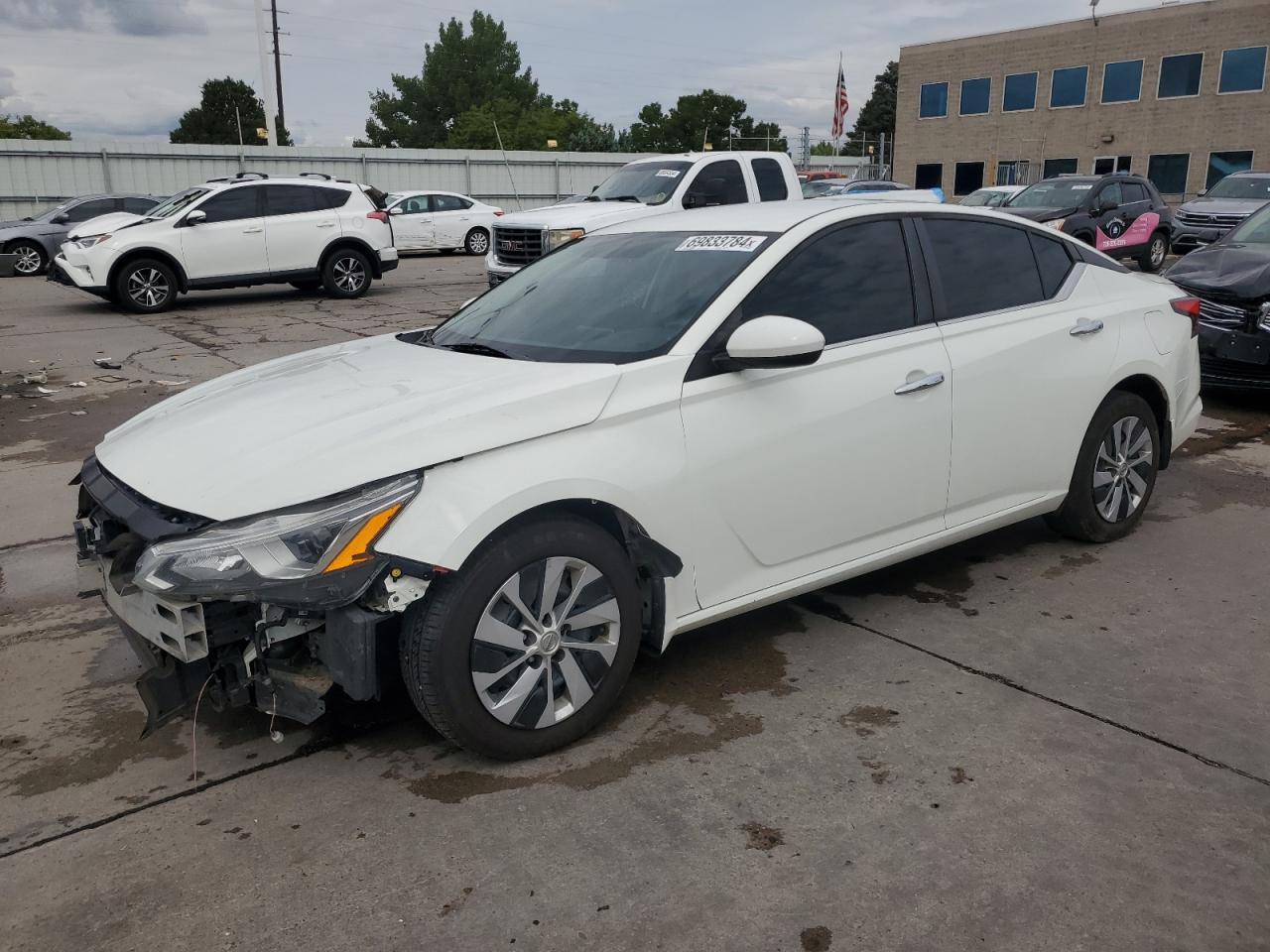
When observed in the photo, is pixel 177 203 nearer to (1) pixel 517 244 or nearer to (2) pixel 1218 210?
(1) pixel 517 244

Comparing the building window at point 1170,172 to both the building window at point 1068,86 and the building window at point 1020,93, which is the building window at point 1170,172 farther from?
the building window at point 1020,93

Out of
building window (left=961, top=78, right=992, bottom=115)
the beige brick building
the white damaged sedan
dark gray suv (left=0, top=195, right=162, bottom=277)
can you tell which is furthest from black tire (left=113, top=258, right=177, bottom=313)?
building window (left=961, top=78, right=992, bottom=115)

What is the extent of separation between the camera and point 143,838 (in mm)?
2934

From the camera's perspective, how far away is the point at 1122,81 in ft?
147

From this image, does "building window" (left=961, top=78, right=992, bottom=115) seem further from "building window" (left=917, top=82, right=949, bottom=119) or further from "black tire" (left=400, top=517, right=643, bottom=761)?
"black tire" (left=400, top=517, right=643, bottom=761)

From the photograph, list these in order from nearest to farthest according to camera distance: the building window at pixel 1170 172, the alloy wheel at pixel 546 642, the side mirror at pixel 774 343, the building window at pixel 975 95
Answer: the alloy wheel at pixel 546 642 → the side mirror at pixel 774 343 → the building window at pixel 1170 172 → the building window at pixel 975 95

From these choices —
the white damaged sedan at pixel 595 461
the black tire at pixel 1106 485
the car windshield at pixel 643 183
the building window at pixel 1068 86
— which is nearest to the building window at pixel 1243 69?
the building window at pixel 1068 86

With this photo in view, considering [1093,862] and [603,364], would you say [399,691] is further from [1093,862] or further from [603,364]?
[1093,862]

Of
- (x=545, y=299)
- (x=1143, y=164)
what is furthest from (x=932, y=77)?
(x=545, y=299)

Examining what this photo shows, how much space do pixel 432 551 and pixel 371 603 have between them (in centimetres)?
24

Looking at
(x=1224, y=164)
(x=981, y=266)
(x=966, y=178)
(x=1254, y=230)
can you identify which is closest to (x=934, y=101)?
(x=966, y=178)

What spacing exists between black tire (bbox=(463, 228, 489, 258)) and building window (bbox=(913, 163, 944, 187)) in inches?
1278

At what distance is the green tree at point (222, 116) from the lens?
8931 centimetres

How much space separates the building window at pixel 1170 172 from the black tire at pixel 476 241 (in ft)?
103
